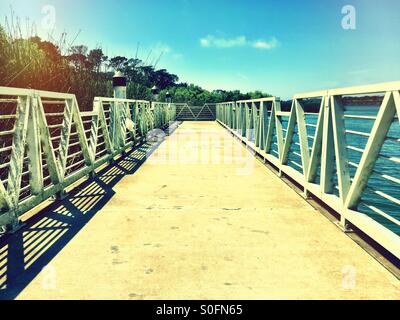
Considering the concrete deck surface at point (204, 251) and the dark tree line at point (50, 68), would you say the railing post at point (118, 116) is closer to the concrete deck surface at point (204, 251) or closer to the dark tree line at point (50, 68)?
the dark tree line at point (50, 68)

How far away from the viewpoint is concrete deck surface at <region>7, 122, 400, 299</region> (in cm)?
214

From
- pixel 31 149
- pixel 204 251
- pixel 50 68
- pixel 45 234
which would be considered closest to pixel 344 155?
pixel 204 251

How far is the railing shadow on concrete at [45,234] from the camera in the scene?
233 cm

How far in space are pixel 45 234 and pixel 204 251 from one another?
1.49 metres

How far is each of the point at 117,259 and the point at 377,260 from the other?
198 cm

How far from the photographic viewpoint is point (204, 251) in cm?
269

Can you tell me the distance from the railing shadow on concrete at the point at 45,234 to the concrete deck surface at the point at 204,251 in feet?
0.09

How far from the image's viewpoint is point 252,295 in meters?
2.07

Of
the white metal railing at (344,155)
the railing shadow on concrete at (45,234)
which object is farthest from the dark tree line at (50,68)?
the white metal railing at (344,155)

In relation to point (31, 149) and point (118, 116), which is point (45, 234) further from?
point (118, 116)

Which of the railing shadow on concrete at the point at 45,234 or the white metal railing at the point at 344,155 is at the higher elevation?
the white metal railing at the point at 344,155

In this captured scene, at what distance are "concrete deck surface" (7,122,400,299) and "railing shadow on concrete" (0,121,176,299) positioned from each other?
0.09 ft
